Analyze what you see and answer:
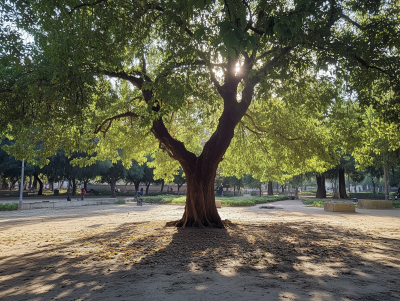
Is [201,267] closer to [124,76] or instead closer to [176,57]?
[176,57]

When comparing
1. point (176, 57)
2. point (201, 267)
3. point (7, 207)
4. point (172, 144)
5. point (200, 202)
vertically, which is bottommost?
point (7, 207)

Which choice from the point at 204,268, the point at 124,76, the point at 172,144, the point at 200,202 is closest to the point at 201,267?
the point at 204,268

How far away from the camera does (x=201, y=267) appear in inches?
223

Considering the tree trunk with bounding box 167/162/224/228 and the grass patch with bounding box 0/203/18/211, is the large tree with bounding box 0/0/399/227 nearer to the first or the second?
the tree trunk with bounding box 167/162/224/228

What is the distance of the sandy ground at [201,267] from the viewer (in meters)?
4.18

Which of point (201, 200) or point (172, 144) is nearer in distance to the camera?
point (201, 200)

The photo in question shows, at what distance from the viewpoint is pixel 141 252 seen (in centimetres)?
706

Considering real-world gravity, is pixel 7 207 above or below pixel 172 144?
below

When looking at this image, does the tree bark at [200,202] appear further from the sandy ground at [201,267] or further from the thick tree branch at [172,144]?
the sandy ground at [201,267]

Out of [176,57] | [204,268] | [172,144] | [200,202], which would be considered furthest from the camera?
[172,144]

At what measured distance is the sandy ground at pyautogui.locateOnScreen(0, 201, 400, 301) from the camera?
4.18 m

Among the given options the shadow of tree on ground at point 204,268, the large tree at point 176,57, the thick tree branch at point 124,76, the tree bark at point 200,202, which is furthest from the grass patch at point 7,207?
the tree bark at point 200,202

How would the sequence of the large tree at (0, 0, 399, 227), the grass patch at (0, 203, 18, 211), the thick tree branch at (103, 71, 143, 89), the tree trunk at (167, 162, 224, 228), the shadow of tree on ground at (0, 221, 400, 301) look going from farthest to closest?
the grass patch at (0, 203, 18, 211)
the tree trunk at (167, 162, 224, 228)
the thick tree branch at (103, 71, 143, 89)
the large tree at (0, 0, 399, 227)
the shadow of tree on ground at (0, 221, 400, 301)

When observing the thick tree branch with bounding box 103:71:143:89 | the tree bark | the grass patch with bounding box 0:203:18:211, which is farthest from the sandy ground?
the grass patch with bounding box 0:203:18:211
